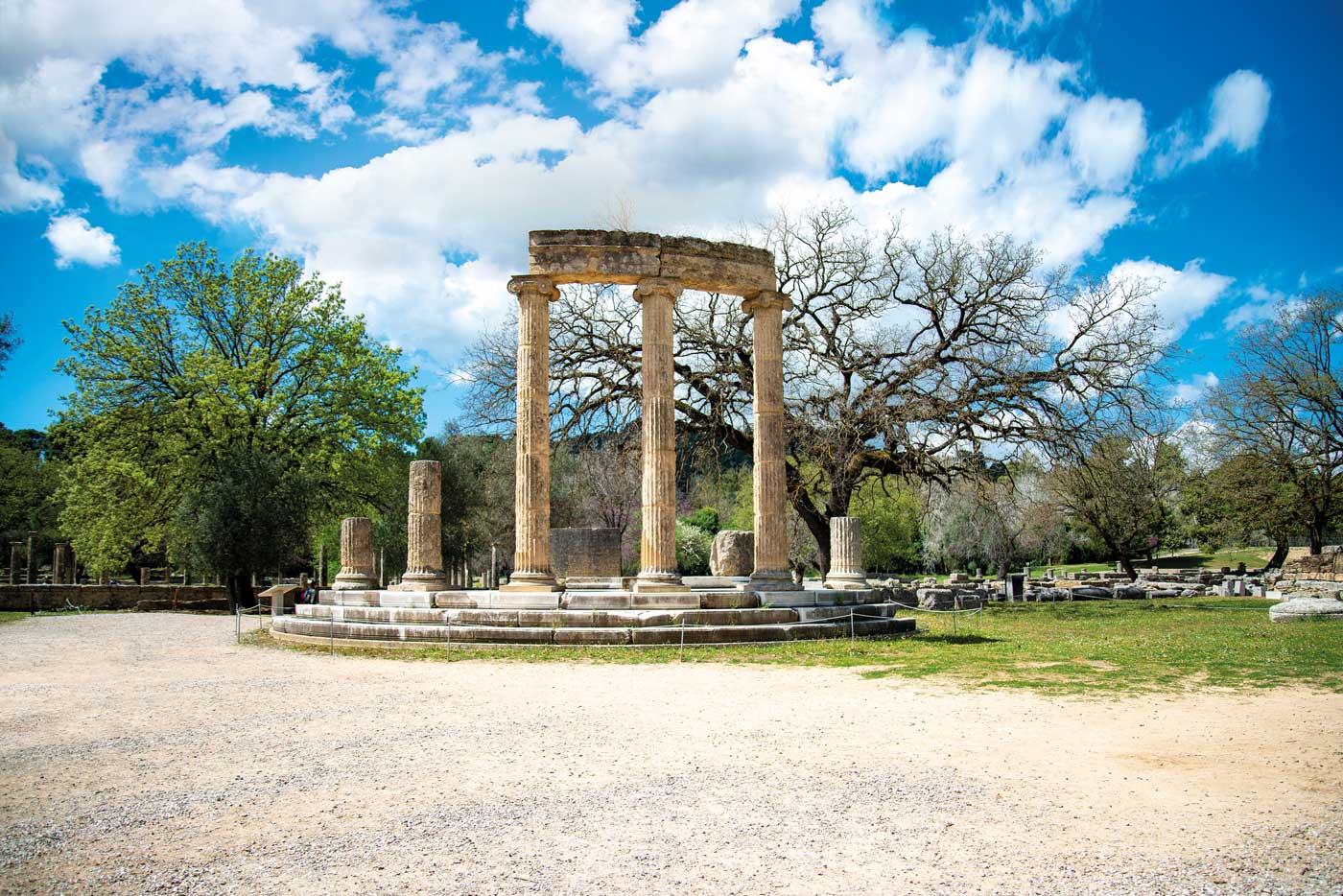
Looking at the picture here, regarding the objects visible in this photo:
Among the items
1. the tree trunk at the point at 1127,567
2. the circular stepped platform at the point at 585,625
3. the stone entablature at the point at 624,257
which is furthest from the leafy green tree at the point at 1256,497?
the stone entablature at the point at 624,257

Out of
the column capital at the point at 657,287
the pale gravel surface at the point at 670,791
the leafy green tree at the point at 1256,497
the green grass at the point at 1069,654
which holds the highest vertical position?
the column capital at the point at 657,287

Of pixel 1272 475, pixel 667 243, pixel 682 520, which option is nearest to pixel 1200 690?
pixel 667 243

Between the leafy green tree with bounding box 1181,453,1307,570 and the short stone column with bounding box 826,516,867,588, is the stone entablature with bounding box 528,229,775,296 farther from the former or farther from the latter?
the leafy green tree with bounding box 1181,453,1307,570

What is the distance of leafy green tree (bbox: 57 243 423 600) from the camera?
29.0 metres

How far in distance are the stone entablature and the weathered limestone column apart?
8280 mm

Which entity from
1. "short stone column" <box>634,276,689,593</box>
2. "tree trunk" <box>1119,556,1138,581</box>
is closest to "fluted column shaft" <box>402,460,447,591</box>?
"short stone column" <box>634,276,689,593</box>

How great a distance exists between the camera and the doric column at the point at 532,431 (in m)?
17.8

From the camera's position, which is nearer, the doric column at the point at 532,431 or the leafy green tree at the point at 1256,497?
the doric column at the point at 532,431

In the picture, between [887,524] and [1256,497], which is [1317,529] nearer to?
[1256,497]

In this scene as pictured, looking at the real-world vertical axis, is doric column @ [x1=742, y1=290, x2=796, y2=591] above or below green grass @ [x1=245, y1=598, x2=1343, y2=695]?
above

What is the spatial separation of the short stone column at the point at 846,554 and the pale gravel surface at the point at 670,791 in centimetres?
952

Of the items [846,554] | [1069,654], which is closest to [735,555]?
[846,554]

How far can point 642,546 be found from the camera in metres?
17.0

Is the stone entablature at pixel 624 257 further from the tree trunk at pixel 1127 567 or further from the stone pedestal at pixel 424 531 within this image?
the tree trunk at pixel 1127 567
